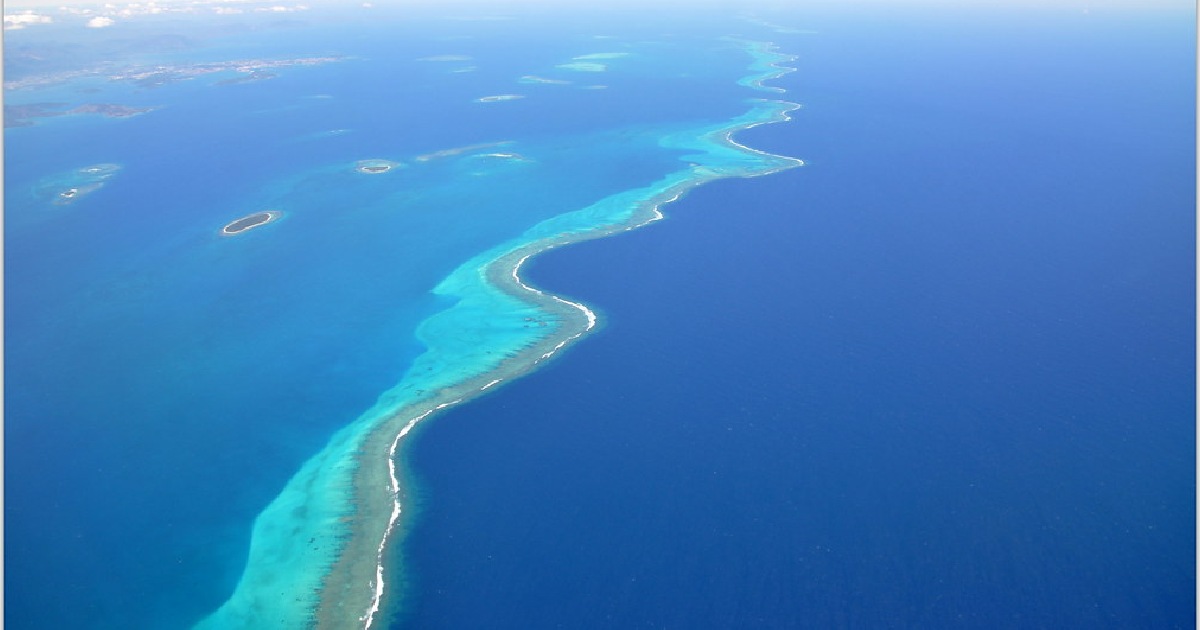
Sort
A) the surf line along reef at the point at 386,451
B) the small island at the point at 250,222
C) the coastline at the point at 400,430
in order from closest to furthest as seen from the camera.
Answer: the surf line along reef at the point at 386,451
the coastline at the point at 400,430
the small island at the point at 250,222

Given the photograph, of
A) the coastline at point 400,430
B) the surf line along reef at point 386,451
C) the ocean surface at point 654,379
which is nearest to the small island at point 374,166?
the ocean surface at point 654,379

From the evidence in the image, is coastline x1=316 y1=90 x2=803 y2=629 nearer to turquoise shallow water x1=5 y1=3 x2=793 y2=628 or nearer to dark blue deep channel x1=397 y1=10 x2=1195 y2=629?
turquoise shallow water x1=5 y1=3 x2=793 y2=628

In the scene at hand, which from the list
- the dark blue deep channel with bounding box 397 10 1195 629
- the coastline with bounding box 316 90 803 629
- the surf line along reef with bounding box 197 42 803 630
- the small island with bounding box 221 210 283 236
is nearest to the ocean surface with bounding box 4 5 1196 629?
the dark blue deep channel with bounding box 397 10 1195 629

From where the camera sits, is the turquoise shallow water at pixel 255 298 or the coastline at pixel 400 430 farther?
the turquoise shallow water at pixel 255 298

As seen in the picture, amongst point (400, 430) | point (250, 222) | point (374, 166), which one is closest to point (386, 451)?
point (400, 430)

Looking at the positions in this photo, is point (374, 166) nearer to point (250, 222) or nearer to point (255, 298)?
point (250, 222)

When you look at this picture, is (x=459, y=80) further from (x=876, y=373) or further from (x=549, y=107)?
(x=876, y=373)

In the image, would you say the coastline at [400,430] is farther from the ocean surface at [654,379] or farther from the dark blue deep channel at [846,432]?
the dark blue deep channel at [846,432]
